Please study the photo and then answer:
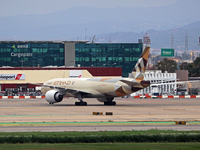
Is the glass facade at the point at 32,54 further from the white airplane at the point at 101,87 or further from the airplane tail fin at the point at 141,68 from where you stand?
the airplane tail fin at the point at 141,68

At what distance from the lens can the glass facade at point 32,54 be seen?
16788 cm

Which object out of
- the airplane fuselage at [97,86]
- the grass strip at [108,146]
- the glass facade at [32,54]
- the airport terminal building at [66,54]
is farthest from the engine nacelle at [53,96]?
the glass facade at [32,54]

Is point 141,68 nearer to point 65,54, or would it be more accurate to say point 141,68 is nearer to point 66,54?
point 66,54

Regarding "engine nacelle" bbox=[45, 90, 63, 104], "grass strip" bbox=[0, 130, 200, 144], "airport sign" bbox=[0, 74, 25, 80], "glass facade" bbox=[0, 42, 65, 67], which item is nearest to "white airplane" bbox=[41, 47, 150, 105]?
"engine nacelle" bbox=[45, 90, 63, 104]

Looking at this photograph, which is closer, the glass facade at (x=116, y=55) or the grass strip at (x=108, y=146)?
the grass strip at (x=108, y=146)

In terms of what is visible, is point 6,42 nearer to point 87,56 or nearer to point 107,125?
point 87,56

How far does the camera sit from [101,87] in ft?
228

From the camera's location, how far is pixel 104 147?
25.6m

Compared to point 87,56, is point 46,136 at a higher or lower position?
lower

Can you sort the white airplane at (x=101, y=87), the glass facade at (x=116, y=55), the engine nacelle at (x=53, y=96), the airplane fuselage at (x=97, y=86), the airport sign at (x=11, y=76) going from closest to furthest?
1. the white airplane at (x=101, y=87)
2. the airplane fuselage at (x=97, y=86)
3. the engine nacelle at (x=53, y=96)
4. the airport sign at (x=11, y=76)
5. the glass facade at (x=116, y=55)

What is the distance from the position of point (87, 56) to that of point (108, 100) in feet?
329

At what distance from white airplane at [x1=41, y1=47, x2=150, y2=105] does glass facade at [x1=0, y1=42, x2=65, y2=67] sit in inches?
3695

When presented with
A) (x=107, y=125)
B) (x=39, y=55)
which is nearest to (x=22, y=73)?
(x=39, y=55)

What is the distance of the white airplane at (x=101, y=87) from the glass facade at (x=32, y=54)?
3695 inches
